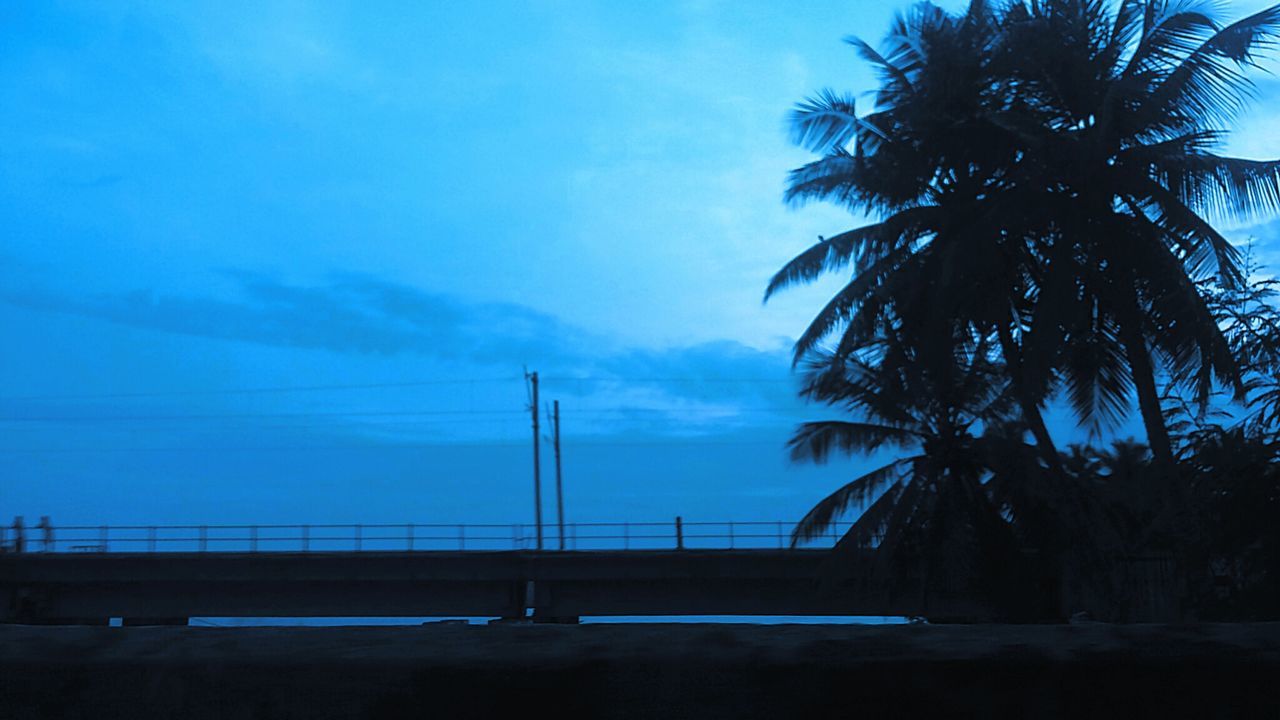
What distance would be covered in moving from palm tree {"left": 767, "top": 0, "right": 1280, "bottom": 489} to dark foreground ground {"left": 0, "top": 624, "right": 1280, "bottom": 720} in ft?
52.4

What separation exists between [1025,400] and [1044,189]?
391 centimetres

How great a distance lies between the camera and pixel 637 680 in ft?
6.34

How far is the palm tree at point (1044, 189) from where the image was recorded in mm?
18438

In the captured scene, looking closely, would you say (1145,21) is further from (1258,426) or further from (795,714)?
(795,714)

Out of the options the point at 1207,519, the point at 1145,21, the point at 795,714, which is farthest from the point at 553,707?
the point at 1145,21

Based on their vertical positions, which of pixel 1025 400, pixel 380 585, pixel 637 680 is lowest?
pixel 380 585

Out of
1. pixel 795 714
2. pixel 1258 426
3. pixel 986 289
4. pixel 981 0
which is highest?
pixel 981 0

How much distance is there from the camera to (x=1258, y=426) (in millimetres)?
9414

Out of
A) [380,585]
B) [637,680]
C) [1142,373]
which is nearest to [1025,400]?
[1142,373]

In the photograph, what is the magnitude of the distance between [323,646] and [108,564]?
110ft

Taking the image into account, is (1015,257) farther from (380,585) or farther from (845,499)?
(380,585)

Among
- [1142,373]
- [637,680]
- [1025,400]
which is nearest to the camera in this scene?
[637,680]

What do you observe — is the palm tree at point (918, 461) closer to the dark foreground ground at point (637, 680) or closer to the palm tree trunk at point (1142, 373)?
the palm tree trunk at point (1142, 373)

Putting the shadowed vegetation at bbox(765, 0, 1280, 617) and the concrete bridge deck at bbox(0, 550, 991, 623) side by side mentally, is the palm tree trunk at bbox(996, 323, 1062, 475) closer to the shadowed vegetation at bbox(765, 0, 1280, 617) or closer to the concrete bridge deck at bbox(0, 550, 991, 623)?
the shadowed vegetation at bbox(765, 0, 1280, 617)
